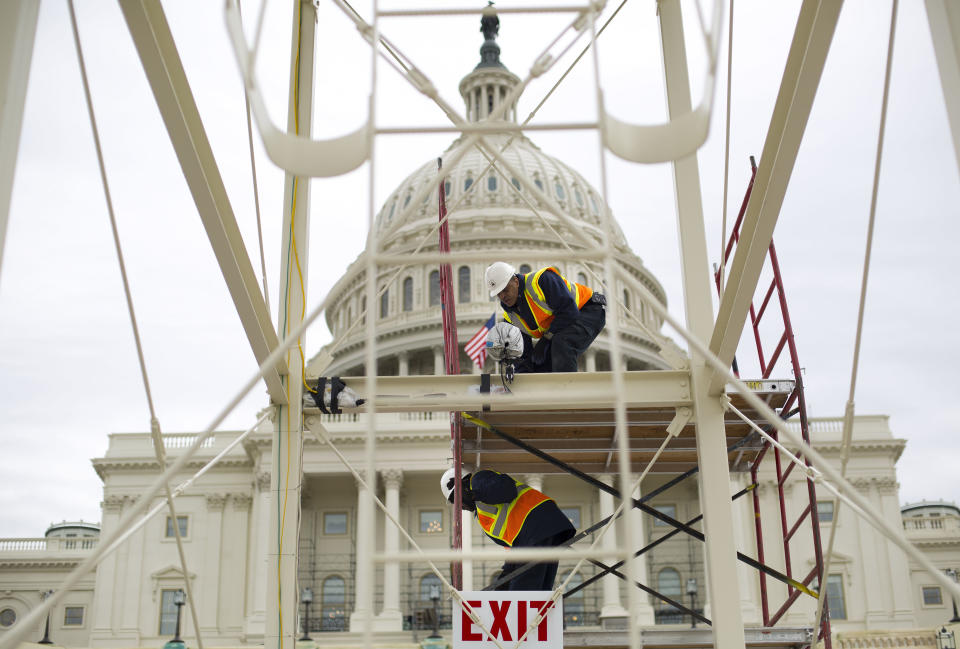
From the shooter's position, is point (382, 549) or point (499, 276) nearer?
point (499, 276)

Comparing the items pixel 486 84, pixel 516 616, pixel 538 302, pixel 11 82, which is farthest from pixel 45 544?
pixel 11 82

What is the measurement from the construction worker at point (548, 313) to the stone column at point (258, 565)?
117ft

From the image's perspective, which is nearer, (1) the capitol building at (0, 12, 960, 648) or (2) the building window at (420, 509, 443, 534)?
(1) the capitol building at (0, 12, 960, 648)

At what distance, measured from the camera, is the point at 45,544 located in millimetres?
55406

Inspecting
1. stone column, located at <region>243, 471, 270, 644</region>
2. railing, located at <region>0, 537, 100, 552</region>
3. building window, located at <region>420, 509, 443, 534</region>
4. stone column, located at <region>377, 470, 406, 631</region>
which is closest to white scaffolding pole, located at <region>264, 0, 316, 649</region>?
stone column, located at <region>377, 470, 406, 631</region>

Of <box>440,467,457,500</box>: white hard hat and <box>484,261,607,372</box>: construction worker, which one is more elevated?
<box>484,261,607,372</box>: construction worker

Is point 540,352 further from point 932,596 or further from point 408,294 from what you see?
point 408,294

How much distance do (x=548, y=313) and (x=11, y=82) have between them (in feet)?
16.9

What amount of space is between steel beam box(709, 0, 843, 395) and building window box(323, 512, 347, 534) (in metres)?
42.4

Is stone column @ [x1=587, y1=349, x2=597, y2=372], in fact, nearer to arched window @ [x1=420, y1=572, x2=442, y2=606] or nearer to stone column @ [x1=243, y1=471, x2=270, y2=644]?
arched window @ [x1=420, y1=572, x2=442, y2=606]

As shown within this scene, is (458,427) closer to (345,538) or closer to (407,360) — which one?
(345,538)

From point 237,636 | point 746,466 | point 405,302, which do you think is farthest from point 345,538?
point 746,466

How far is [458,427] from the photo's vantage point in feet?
29.1

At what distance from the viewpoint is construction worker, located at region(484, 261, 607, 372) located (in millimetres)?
8195
